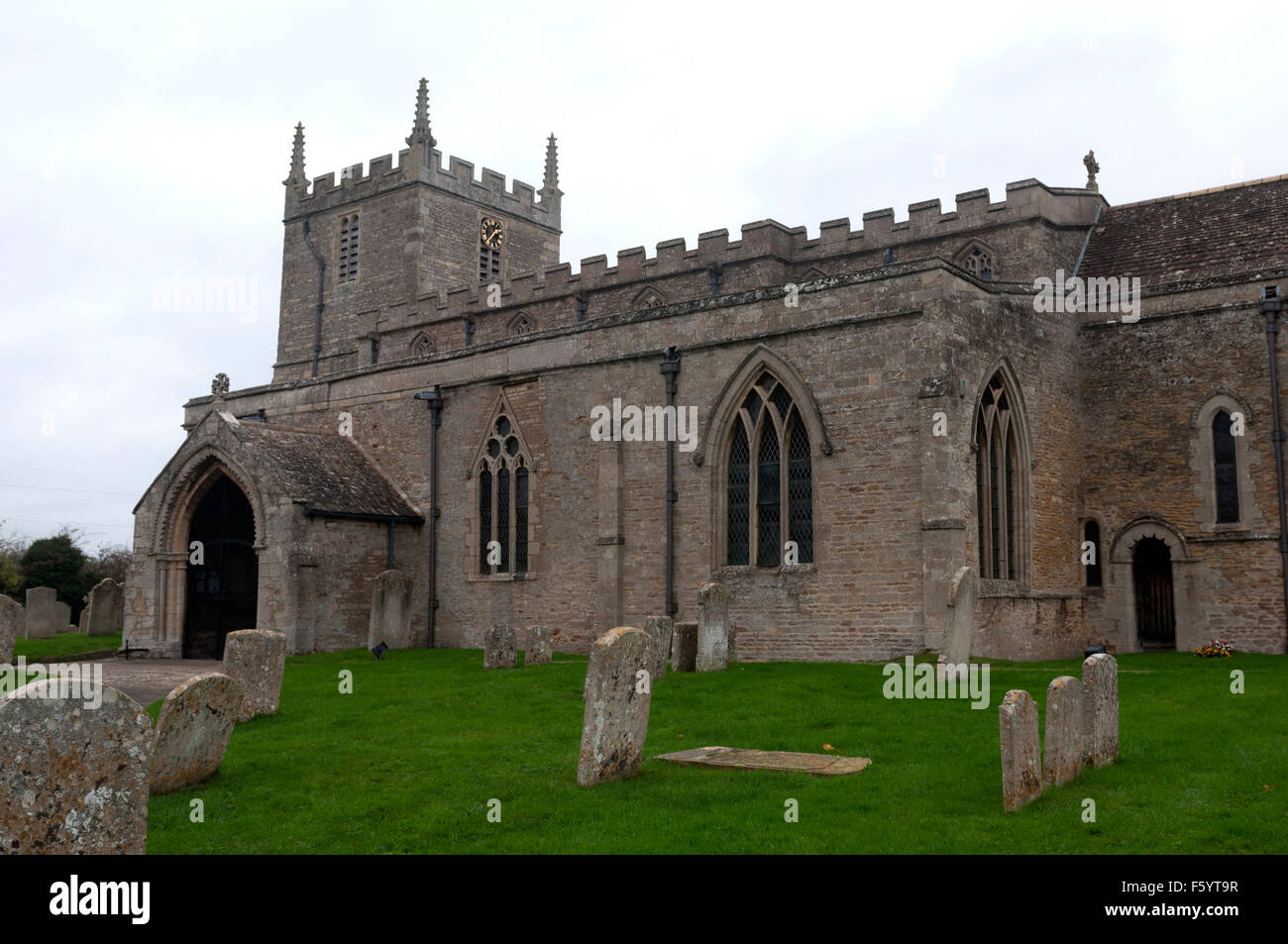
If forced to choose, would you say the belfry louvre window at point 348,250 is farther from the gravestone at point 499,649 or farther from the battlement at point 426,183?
the gravestone at point 499,649

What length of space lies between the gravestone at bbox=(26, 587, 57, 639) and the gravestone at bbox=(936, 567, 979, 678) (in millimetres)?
24039

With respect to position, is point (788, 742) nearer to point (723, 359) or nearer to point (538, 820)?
point (538, 820)

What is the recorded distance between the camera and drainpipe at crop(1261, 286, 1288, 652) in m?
19.5

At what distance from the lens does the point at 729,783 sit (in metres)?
8.88

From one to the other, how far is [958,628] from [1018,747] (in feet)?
19.8

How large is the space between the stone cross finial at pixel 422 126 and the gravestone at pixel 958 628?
31.4 meters

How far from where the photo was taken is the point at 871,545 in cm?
1802

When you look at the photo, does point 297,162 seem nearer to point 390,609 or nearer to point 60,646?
point 60,646

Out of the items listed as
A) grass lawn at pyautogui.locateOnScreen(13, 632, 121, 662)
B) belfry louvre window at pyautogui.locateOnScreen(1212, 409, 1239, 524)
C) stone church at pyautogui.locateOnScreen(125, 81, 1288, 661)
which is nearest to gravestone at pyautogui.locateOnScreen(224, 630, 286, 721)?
stone church at pyautogui.locateOnScreen(125, 81, 1288, 661)

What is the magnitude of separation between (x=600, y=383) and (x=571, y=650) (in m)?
5.26

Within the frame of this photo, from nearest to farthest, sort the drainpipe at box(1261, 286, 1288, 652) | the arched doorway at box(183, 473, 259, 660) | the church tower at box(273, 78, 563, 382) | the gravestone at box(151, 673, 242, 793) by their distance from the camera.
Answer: the gravestone at box(151, 673, 242, 793), the drainpipe at box(1261, 286, 1288, 652), the arched doorway at box(183, 473, 259, 660), the church tower at box(273, 78, 563, 382)

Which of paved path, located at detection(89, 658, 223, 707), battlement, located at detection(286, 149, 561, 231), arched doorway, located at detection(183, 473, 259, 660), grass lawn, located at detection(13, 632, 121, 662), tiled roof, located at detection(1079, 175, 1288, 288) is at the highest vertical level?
battlement, located at detection(286, 149, 561, 231)

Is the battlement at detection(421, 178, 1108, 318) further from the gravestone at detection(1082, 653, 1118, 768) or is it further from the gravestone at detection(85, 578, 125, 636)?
the gravestone at detection(1082, 653, 1118, 768)
